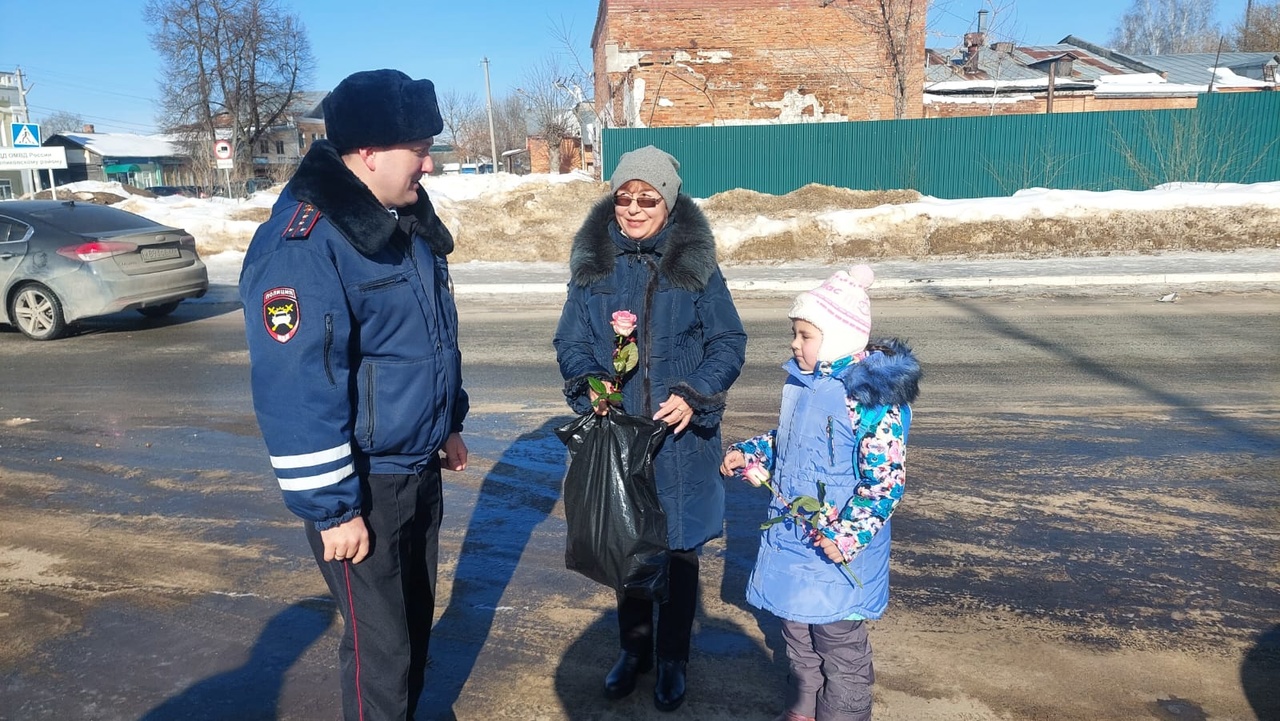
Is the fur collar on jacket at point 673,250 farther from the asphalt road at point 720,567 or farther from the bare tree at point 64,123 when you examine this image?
the bare tree at point 64,123

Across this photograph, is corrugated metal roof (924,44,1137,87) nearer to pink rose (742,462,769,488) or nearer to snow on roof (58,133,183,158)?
pink rose (742,462,769,488)

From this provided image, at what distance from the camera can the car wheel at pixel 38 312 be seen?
33.3ft

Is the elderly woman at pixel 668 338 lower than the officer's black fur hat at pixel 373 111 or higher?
lower

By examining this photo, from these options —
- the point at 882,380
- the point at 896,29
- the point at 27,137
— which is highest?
the point at 896,29

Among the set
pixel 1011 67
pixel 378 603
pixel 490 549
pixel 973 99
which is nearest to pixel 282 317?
pixel 378 603

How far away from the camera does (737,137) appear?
849 inches

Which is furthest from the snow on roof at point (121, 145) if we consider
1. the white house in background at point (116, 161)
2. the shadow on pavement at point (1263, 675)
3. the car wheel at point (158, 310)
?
the shadow on pavement at point (1263, 675)

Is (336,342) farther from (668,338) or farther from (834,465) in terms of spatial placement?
(834,465)

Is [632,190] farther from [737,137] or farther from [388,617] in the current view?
[737,137]

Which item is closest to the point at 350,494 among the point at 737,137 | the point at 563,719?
the point at 563,719

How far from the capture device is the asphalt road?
10.4 ft

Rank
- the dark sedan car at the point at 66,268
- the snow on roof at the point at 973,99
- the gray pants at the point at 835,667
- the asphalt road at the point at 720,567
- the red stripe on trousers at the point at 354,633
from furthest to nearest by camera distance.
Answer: the snow on roof at the point at 973,99 → the dark sedan car at the point at 66,268 → the asphalt road at the point at 720,567 → the gray pants at the point at 835,667 → the red stripe on trousers at the point at 354,633

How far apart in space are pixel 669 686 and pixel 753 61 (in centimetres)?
2648

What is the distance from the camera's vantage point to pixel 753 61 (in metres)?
27.2
